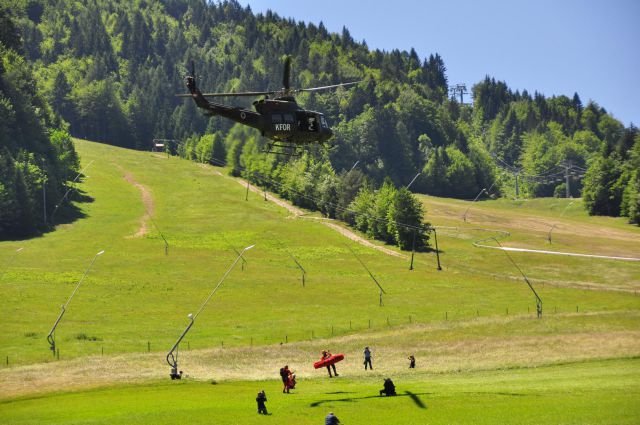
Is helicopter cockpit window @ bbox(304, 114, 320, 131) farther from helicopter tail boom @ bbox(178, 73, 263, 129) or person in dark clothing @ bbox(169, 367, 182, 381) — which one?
person in dark clothing @ bbox(169, 367, 182, 381)

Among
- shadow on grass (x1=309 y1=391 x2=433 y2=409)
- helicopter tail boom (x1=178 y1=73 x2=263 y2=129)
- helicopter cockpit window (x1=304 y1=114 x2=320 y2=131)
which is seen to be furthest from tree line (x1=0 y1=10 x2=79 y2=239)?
shadow on grass (x1=309 y1=391 x2=433 y2=409)

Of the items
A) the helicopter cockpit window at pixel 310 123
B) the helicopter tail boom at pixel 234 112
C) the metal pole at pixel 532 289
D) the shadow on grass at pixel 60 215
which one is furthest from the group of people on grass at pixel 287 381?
the shadow on grass at pixel 60 215

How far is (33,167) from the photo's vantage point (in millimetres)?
167500

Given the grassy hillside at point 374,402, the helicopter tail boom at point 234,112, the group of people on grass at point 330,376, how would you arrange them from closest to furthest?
the group of people on grass at point 330,376 → the grassy hillside at point 374,402 → the helicopter tail boom at point 234,112

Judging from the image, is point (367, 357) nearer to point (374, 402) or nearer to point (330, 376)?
point (330, 376)

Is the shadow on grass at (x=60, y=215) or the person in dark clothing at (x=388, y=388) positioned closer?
the person in dark clothing at (x=388, y=388)

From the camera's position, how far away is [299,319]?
105812mm

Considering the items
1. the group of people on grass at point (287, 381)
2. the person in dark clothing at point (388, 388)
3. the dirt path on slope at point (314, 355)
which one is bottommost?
the dirt path on slope at point (314, 355)

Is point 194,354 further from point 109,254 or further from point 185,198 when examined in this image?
point 185,198

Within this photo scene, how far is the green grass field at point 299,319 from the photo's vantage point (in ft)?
181

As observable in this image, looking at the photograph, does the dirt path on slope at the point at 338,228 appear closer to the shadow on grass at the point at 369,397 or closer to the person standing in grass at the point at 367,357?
the person standing in grass at the point at 367,357

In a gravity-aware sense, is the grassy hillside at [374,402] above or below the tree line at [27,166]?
below

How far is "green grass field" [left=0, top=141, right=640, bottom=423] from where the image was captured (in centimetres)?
5503

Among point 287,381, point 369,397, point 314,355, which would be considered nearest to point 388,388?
point 369,397
